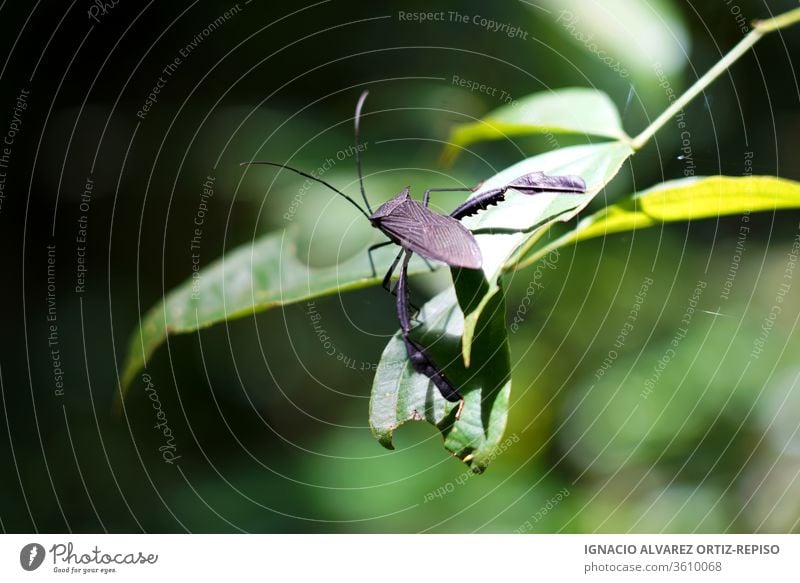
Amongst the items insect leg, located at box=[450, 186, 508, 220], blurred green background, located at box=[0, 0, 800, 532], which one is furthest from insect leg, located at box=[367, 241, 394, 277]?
blurred green background, located at box=[0, 0, 800, 532]

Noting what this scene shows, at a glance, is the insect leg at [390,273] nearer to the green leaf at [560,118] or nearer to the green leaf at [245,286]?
the green leaf at [245,286]

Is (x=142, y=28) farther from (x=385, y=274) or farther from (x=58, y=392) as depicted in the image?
(x=385, y=274)

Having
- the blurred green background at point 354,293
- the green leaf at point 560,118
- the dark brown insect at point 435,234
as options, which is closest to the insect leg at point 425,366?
the dark brown insect at point 435,234

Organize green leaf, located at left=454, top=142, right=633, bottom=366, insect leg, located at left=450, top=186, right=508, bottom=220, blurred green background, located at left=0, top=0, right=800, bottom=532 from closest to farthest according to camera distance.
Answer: green leaf, located at left=454, top=142, right=633, bottom=366 → insect leg, located at left=450, top=186, right=508, bottom=220 → blurred green background, located at left=0, top=0, right=800, bottom=532

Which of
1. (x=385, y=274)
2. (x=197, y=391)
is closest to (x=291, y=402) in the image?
(x=197, y=391)

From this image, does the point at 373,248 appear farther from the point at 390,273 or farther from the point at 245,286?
the point at 245,286

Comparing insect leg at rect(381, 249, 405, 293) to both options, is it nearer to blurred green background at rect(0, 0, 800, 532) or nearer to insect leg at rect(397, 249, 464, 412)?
insect leg at rect(397, 249, 464, 412)
